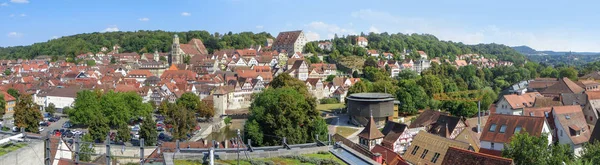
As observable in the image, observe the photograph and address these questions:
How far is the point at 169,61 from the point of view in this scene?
73188 mm

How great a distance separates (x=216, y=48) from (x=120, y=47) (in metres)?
20.7

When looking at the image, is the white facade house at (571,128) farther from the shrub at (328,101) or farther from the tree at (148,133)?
the shrub at (328,101)

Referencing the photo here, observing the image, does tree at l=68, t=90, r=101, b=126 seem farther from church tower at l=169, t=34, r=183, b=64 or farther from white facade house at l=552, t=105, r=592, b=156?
church tower at l=169, t=34, r=183, b=64

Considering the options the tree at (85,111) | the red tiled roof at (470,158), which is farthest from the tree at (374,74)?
the red tiled roof at (470,158)

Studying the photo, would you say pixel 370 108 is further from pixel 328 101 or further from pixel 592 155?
pixel 592 155

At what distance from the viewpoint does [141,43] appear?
293 ft

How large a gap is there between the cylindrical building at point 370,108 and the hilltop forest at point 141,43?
174ft

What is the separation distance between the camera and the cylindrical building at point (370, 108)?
3247 centimetres

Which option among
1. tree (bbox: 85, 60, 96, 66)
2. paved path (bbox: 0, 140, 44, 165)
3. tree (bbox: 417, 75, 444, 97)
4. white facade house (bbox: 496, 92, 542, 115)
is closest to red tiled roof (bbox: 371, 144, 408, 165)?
paved path (bbox: 0, 140, 44, 165)

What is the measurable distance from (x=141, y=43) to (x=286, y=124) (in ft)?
236

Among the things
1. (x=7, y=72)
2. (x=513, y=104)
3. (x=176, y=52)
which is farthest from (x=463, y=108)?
(x=7, y=72)

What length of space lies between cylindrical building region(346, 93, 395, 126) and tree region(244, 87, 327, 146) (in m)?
7.20

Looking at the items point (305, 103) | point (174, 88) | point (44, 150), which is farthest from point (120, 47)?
point (44, 150)

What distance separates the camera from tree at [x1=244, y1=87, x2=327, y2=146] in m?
24.4
